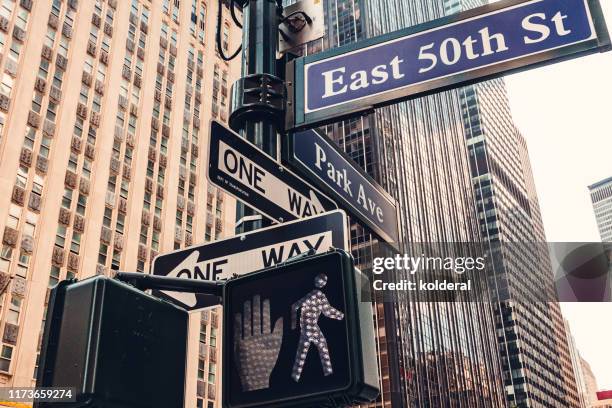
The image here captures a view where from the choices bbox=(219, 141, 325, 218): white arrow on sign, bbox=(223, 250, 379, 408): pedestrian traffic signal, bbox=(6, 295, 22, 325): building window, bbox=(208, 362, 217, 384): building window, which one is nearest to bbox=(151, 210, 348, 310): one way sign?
bbox=(219, 141, 325, 218): white arrow on sign

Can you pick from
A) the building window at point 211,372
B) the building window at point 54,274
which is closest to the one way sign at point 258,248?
the building window at point 54,274

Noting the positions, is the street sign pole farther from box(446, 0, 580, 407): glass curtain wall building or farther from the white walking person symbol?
box(446, 0, 580, 407): glass curtain wall building

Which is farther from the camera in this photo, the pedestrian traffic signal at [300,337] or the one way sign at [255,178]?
the one way sign at [255,178]

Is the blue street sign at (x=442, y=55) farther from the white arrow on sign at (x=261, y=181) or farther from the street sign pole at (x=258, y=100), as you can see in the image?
the white arrow on sign at (x=261, y=181)

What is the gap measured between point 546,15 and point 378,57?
0.94m

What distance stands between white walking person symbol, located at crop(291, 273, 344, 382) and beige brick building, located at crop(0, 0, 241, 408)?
3574cm

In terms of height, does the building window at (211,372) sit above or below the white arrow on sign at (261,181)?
above

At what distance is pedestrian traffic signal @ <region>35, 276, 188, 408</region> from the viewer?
190cm

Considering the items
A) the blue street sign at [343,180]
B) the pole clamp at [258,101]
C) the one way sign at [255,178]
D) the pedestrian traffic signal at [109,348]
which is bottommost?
the pedestrian traffic signal at [109,348]

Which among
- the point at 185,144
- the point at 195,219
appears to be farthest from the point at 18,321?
the point at 185,144

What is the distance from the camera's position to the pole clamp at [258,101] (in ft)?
12.2

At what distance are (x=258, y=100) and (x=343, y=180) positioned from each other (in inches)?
33.7

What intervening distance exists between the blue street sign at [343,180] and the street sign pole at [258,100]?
16cm

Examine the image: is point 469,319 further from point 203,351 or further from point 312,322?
point 312,322
